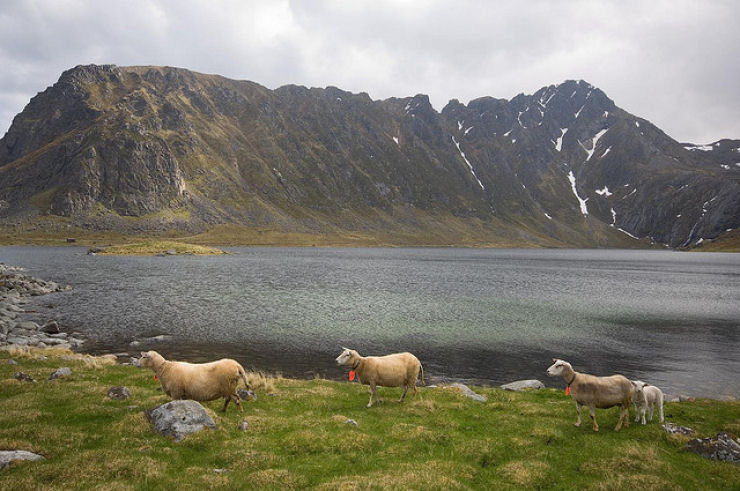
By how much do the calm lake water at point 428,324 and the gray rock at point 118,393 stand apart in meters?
14.0

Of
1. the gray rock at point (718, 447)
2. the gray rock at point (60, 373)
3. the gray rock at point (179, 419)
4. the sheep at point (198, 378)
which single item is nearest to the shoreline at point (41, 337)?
the gray rock at point (60, 373)

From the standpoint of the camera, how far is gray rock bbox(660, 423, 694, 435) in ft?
53.6

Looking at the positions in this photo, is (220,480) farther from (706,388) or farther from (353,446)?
(706,388)

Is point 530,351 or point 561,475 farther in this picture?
point 530,351

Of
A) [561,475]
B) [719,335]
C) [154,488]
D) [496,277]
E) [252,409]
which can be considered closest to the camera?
[154,488]

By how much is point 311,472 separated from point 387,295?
58762mm

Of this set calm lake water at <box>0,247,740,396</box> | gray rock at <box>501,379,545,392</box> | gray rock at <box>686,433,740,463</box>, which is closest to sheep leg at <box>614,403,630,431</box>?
gray rock at <box>686,433,740,463</box>

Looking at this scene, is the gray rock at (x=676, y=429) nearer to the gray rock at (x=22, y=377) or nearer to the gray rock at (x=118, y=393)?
the gray rock at (x=118, y=393)

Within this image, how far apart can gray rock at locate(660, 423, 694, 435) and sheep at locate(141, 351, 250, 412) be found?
17.4 meters

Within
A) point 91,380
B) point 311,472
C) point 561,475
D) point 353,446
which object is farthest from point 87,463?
point 561,475

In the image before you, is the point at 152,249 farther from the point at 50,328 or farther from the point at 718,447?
the point at 718,447

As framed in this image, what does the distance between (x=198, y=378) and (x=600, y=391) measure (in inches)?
655

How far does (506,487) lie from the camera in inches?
478

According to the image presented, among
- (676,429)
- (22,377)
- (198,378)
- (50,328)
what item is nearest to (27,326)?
(50,328)
